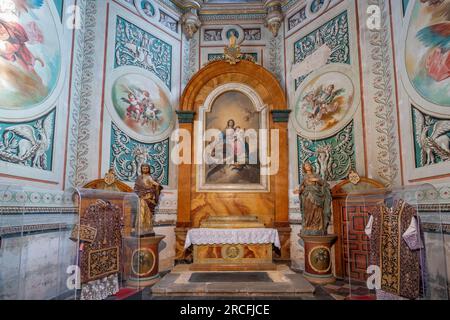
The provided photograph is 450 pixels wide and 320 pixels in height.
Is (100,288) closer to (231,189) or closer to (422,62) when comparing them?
(231,189)

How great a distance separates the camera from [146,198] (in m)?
6.17

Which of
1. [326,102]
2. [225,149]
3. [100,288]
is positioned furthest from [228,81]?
[100,288]

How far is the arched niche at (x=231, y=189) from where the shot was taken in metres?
7.51

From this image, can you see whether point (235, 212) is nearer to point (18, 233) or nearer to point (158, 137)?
point (158, 137)

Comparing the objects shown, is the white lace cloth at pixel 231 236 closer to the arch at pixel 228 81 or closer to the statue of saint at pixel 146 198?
the statue of saint at pixel 146 198

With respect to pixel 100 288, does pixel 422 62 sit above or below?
above

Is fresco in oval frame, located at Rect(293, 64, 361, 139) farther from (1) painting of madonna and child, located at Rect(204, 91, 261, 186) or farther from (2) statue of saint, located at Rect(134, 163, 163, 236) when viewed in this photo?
(2) statue of saint, located at Rect(134, 163, 163, 236)

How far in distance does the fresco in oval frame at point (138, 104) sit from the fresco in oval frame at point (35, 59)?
1377 mm

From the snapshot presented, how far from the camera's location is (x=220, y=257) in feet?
21.5

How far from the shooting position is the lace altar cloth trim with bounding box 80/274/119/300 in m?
4.19

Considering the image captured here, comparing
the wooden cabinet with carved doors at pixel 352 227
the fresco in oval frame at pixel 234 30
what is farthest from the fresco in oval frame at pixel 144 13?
the wooden cabinet with carved doors at pixel 352 227

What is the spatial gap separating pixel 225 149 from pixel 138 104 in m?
2.43

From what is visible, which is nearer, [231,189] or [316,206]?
[316,206]
